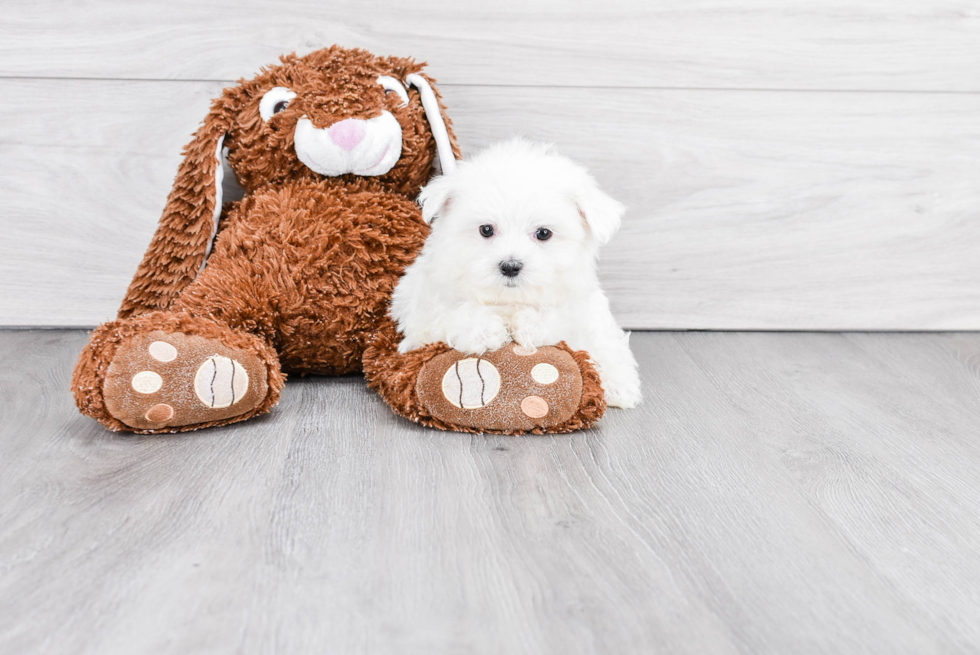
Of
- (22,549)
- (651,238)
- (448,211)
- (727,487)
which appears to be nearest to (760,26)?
(651,238)

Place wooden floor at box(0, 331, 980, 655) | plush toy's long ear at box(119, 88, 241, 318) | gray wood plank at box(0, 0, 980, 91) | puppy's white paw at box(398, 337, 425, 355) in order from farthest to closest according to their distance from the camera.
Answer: gray wood plank at box(0, 0, 980, 91) < plush toy's long ear at box(119, 88, 241, 318) < puppy's white paw at box(398, 337, 425, 355) < wooden floor at box(0, 331, 980, 655)

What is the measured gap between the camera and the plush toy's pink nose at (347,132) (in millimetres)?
1090

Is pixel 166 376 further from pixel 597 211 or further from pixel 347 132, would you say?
pixel 597 211

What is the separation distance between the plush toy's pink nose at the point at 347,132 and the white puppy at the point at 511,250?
16 cm

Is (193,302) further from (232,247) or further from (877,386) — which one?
(877,386)

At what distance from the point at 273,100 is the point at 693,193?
701 millimetres

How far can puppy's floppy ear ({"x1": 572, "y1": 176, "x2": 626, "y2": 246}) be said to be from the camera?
95 cm

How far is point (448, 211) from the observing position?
3.29 ft

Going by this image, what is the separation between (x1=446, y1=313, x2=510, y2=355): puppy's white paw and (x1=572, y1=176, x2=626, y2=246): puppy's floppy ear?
0.16 m

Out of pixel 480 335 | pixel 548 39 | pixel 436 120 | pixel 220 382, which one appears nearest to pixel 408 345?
pixel 480 335

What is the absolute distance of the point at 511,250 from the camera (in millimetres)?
943

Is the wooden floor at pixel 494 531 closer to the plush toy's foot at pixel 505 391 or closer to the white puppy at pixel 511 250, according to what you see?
the plush toy's foot at pixel 505 391

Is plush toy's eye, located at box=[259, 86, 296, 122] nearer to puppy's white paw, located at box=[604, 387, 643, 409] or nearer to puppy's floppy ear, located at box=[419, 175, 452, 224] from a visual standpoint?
puppy's floppy ear, located at box=[419, 175, 452, 224]

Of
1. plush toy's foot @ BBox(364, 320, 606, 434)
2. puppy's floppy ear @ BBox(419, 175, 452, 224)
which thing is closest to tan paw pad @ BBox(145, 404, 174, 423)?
plush toy's foot @ BBox(364, 320, 606, 434)
